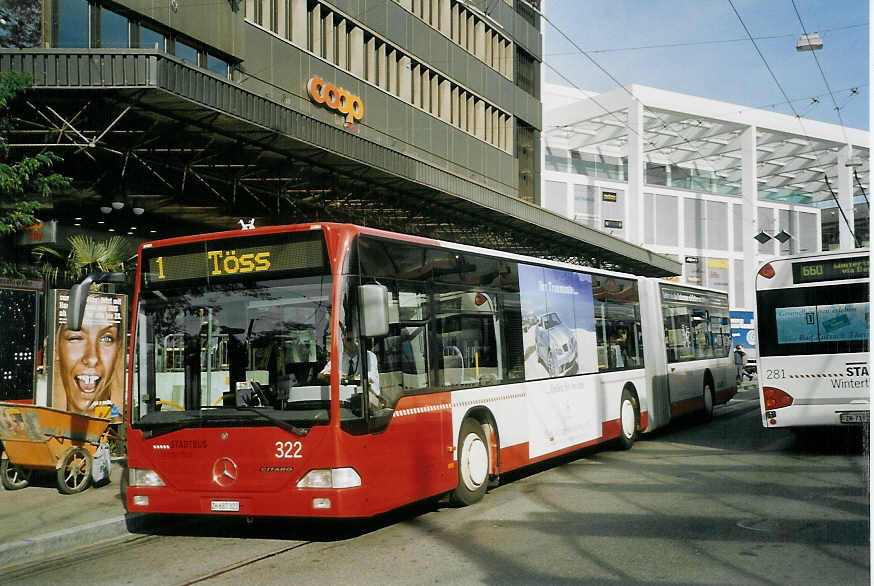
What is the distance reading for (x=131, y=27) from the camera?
18203 mm

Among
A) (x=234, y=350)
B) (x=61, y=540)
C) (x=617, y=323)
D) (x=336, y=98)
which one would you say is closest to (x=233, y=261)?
(x=234, y=350)

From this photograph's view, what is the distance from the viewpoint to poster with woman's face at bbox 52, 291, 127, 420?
13.3 m

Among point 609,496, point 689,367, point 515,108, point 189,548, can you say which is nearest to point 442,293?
point 609,496

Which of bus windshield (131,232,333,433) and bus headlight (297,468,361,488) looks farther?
bus windshield (131,232,333,433)

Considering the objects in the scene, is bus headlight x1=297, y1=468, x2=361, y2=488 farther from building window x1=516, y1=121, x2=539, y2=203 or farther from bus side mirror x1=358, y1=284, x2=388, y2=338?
building window x1=516, y1=121, x2=539, y2=203

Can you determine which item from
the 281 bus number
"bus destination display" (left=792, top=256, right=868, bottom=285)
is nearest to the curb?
the 281 bus number

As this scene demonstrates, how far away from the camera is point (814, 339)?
1369cm

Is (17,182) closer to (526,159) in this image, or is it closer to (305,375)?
(305,375)

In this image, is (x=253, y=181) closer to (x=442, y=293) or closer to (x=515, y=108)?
(x=442, y=293)

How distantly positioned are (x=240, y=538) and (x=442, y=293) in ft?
10.5

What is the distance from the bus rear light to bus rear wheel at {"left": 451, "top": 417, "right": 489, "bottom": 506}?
5.40 metres

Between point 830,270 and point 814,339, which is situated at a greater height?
point 830,270

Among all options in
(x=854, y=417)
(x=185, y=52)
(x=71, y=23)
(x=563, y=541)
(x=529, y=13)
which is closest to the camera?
(x=563, y=541)

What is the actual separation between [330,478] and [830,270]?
918 centimetres
